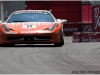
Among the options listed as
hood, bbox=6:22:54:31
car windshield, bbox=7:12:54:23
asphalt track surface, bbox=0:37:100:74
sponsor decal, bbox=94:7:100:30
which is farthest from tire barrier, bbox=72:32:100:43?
asphalt track surface, bbox=0:37:100:74

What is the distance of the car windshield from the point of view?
12.5 meters

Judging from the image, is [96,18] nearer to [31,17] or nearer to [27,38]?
[31,17]

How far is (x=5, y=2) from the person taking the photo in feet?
106

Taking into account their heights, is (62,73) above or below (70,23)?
above

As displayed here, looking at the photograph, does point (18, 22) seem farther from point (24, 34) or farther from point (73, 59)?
point (73, 59)

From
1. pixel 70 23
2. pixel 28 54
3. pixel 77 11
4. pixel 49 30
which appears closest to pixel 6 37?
pixel 49 30

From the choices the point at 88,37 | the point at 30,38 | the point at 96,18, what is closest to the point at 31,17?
the point at 30,38

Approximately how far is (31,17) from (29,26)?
0.88 metres

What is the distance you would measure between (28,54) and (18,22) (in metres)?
3.41

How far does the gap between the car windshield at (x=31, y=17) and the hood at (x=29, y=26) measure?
473mm

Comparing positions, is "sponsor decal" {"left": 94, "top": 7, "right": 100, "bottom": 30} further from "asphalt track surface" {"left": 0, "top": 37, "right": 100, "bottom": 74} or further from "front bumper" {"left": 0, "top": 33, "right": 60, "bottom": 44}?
"asphalt track surface" {"left": 0, "top": 37, "right": 100, "bottom": 74}

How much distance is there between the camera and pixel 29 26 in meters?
11.9

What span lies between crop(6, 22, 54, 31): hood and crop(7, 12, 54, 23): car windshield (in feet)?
1.55

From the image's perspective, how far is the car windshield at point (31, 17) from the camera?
1251 centimetres
